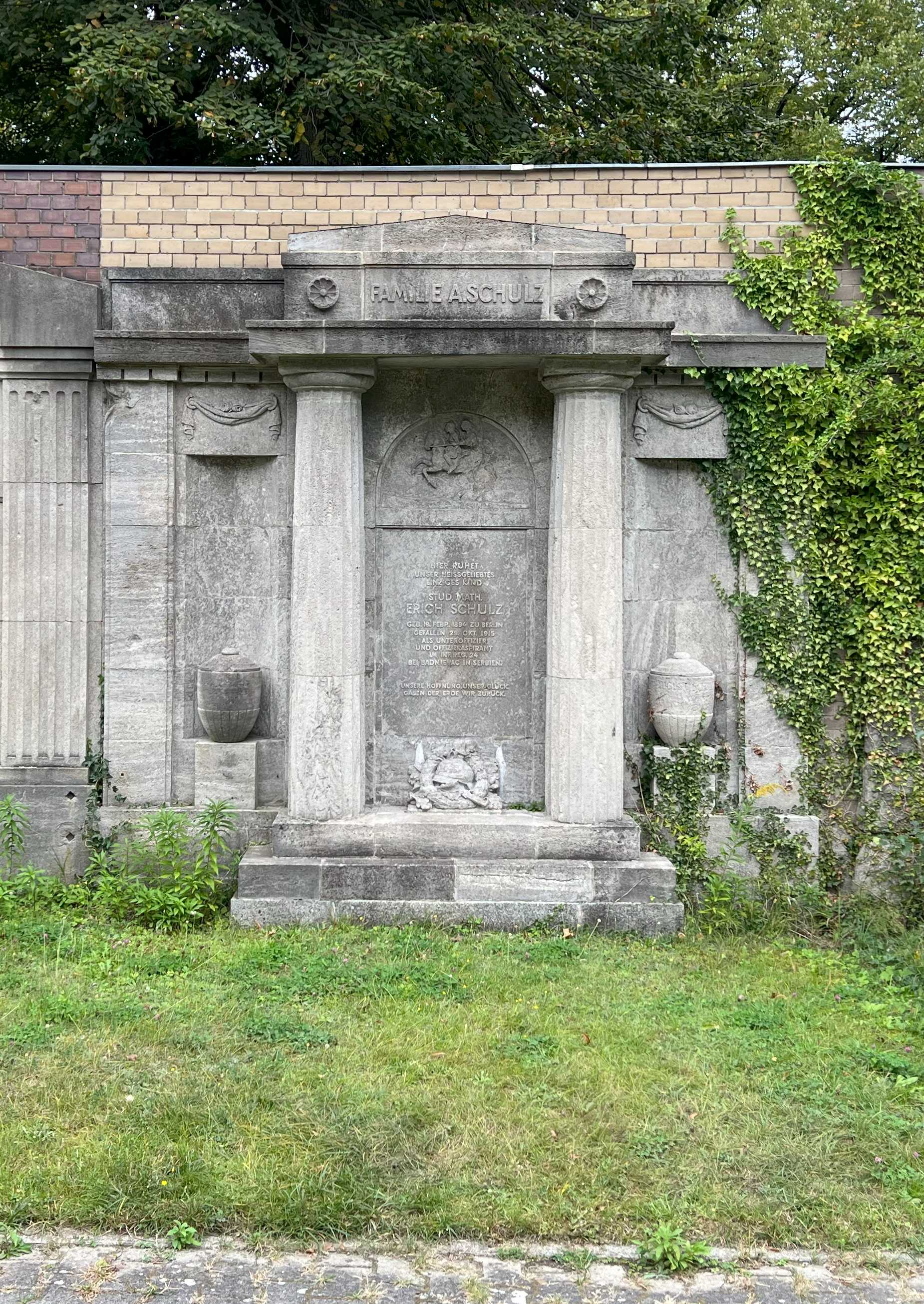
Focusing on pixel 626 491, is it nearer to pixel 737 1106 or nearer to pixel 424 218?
pixel 424 218

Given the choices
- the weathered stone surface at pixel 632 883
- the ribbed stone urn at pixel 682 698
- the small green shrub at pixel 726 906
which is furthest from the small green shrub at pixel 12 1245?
the ribbed stone urn at pixel 682 698

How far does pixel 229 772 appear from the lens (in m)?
7.52

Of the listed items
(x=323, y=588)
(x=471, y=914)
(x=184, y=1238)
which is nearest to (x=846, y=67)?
(x=323, y=588)

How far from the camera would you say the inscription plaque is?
7.79m

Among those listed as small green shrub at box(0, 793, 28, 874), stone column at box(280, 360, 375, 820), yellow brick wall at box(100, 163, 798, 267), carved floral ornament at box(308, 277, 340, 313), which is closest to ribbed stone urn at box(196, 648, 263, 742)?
stone column at box(280, 360, 375, 820)

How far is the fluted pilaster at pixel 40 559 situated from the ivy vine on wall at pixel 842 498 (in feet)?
14.8

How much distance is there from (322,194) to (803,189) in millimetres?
Result: 3401

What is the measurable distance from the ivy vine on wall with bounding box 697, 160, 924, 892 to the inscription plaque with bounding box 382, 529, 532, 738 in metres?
1.53

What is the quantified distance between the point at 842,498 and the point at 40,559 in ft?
18.5

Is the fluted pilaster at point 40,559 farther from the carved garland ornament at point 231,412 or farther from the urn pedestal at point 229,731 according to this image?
the urn pedestal at point 229,731

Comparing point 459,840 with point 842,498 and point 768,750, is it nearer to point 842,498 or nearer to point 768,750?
point 768,750

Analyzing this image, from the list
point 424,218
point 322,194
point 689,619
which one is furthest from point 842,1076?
point 322,194

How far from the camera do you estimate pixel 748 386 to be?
24.5 ft

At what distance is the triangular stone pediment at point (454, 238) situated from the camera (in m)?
7.18
